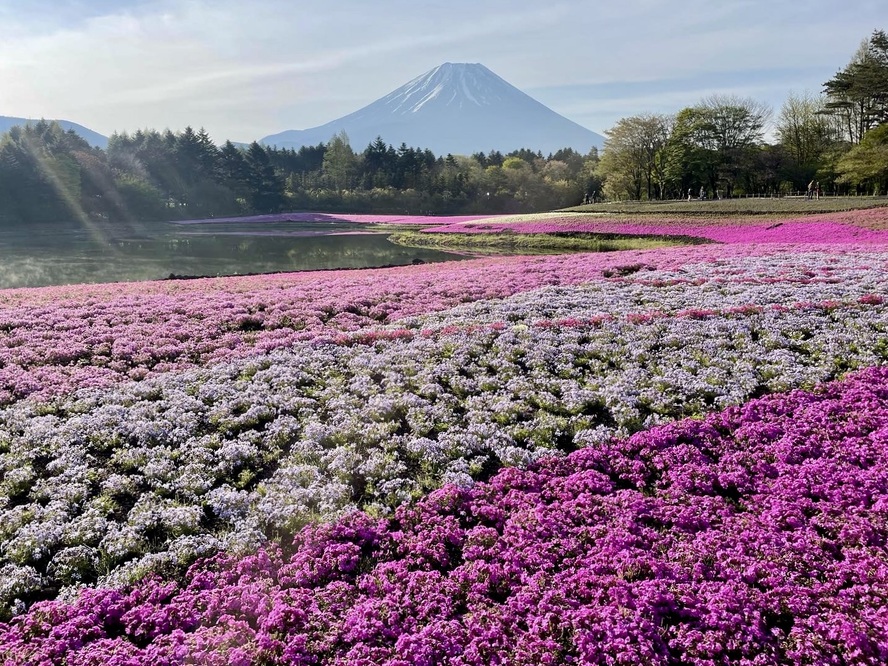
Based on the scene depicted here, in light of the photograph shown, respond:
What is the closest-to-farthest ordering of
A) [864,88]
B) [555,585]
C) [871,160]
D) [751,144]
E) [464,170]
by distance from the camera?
1. [555,585]
2. [871,160]
3. [864,88]
4. [751,144]
5. [464,170]

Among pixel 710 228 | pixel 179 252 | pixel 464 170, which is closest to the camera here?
pixel 710 228

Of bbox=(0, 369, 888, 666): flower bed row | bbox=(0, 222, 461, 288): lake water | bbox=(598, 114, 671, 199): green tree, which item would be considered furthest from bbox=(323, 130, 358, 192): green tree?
bbox=(0, 369, 888, 666): flower bed row

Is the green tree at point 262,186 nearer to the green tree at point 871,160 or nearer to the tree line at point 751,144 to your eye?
the tree line at point 751,144

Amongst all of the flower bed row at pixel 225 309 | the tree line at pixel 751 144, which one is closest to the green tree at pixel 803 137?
the tree line at pixel 751 144

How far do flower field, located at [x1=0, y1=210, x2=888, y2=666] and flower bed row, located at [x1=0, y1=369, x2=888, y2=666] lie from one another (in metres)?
0.04

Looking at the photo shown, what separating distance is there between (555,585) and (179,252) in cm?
6159

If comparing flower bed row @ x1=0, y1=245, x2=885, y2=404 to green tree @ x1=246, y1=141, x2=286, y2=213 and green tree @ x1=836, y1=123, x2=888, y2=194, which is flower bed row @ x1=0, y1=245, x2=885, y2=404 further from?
green tree @ x1=246, y1=141, x2=286, y2=213

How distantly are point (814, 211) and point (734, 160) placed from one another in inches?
1847

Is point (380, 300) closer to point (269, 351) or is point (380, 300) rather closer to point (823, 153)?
point (269, 351)

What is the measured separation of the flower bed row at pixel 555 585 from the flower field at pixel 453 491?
4cm

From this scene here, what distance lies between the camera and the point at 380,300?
84.1 feet

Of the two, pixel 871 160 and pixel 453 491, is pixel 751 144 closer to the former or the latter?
pixel 871 160

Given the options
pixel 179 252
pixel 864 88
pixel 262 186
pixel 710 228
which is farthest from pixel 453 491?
pixel 262 186

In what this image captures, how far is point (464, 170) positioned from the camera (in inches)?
5620
